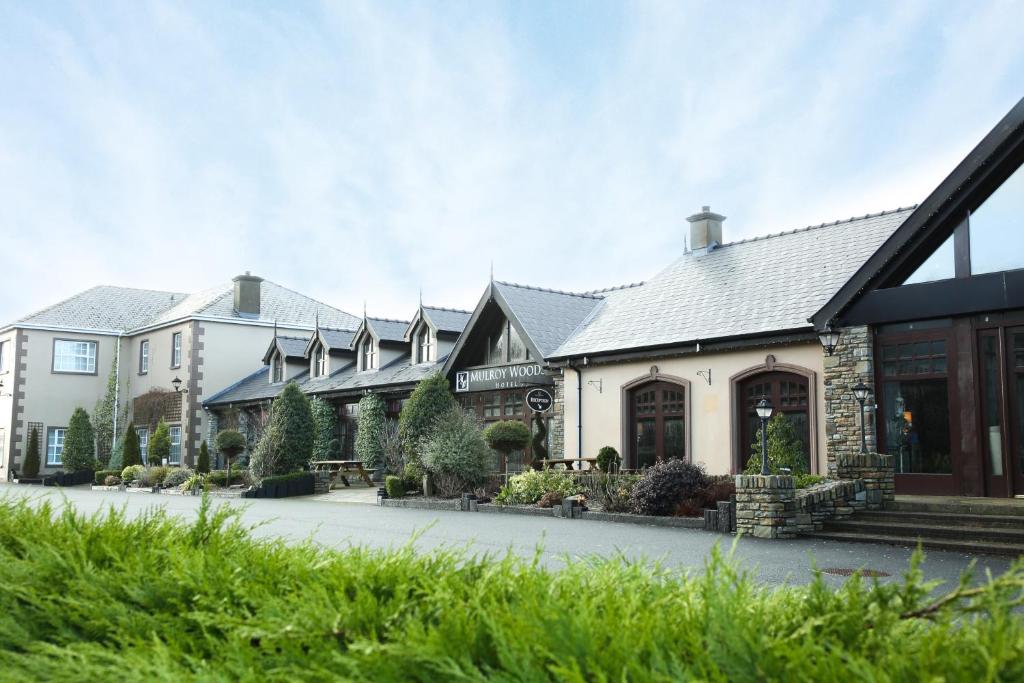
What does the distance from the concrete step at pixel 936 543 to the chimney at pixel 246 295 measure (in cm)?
3190

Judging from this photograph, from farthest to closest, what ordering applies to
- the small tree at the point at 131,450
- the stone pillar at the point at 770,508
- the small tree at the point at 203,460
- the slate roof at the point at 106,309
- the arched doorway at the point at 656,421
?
the slate roof at the point at 106,309 < the small tree at the point at 131,450 < the small tree at the point at 203,460 < the arched doorway at the point at 656,421 < the stone pillar at the point at 770,508

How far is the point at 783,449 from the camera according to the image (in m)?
18.0

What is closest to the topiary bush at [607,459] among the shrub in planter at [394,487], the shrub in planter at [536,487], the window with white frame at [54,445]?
the shrub in planter at [536,487]

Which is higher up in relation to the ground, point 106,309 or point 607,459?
point 106,309

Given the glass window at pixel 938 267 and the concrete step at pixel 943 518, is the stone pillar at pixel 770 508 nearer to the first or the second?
the concrete step at pixel 943 518

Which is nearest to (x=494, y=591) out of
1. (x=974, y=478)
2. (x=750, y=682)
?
(x=750, y=682)

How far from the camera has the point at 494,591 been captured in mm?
3363

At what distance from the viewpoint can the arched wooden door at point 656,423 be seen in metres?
→ 21.0

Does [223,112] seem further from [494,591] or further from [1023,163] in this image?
[494,591]

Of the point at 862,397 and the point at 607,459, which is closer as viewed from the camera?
the point at 862,397

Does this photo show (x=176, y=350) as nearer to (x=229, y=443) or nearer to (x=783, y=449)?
(x=229, y=443)

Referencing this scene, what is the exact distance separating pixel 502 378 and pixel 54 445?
2567 centimetres

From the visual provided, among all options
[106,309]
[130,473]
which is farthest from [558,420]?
[106,309]

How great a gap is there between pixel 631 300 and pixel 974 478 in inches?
458
